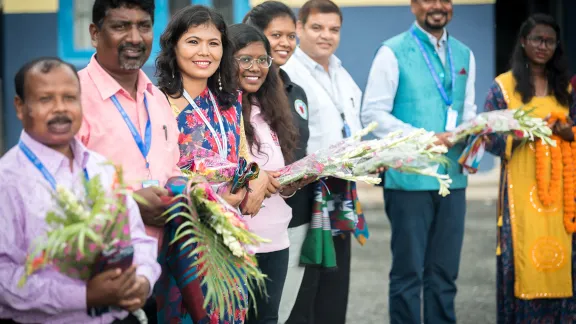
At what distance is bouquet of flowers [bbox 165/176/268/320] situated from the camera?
3.23m


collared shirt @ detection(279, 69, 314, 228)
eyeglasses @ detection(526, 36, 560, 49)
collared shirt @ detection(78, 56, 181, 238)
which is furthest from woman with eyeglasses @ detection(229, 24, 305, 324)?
eyeglasses @ detection(526, 36, 560, 49)

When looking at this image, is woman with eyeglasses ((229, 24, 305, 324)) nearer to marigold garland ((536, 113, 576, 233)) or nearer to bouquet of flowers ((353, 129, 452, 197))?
bouquet of flowers ((353, 129, 452, 197))

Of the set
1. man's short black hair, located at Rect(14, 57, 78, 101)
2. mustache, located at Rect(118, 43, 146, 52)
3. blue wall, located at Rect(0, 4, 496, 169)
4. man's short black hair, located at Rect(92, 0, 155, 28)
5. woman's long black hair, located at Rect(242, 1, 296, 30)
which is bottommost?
man's short black hair, located at Rect(14, 57, 78, 101)

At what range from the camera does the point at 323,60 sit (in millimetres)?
5547

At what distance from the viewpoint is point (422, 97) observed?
226 inches

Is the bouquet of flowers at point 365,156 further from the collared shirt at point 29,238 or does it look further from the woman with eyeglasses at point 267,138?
the collared shirt at point 29,238

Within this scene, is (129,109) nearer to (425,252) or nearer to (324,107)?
(324,107)

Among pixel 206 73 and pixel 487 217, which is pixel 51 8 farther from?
pixel 206 73

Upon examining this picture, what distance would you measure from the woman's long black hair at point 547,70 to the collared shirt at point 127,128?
279cm

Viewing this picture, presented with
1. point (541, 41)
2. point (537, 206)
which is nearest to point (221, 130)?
point (537, 206)

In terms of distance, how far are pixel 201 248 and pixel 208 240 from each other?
0.28 feet

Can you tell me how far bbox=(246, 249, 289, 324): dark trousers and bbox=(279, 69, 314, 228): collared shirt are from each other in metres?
0.47

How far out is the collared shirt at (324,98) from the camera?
5.23 m

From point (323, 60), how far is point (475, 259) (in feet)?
11.9
